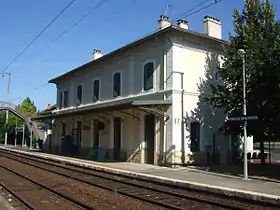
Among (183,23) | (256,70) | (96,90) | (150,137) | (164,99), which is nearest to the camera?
(256,70)

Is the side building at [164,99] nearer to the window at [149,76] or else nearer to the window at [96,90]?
the window at [149,76]

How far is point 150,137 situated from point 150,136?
0.06m

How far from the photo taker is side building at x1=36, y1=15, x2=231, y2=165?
2002cm

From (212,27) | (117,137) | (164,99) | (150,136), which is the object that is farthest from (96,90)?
(212,27)

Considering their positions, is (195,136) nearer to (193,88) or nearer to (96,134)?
(193,88)

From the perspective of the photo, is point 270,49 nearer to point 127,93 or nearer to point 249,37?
point 249,37

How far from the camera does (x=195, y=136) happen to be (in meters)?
20.9

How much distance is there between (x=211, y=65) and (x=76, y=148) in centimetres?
1450

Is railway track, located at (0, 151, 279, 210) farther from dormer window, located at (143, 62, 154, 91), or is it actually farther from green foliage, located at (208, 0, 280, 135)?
dormer window, located at (143, 62, 154, 91)

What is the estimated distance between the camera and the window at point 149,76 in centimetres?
2180

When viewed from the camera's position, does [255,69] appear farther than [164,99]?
No

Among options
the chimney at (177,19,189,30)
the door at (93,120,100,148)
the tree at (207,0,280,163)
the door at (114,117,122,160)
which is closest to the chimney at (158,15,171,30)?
the chimney at (177,19,189,30)

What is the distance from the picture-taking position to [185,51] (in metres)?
20.9

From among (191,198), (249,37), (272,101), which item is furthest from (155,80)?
(191,198)
